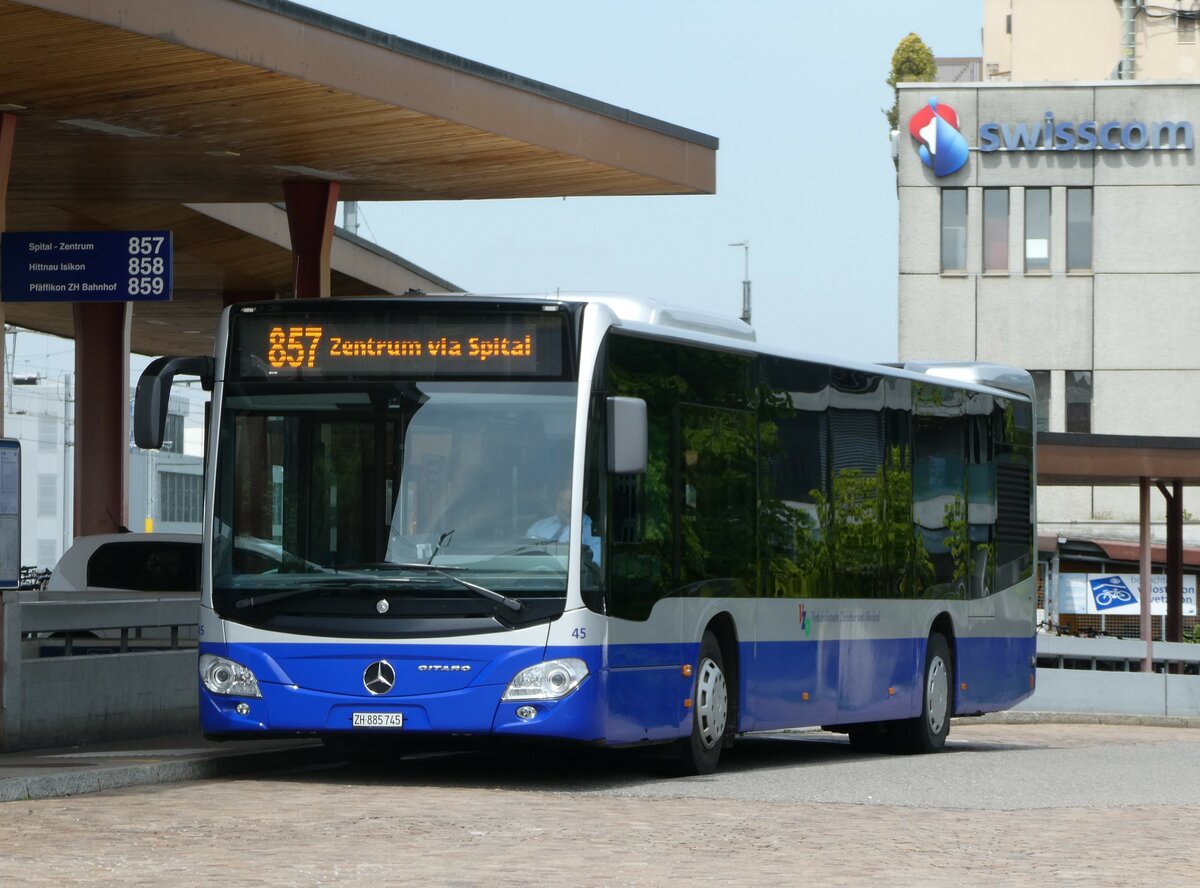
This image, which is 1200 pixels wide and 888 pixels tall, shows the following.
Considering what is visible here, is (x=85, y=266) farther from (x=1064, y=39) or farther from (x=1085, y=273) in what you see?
(x=1064, y=39)

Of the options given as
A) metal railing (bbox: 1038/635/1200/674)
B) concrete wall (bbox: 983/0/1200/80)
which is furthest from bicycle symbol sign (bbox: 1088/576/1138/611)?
concrete wall (bbox: 983/0/1200/80)

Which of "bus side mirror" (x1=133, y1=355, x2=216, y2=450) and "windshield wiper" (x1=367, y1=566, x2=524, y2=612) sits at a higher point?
"bus side mirror" (x1=133, y1=355, x2=216, y2=450)

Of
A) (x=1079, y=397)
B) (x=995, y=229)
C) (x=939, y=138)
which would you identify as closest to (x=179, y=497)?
(x=995, y=229)

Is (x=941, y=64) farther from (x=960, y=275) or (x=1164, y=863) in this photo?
(x=1164, y=863)

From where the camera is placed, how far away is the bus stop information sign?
16.8m

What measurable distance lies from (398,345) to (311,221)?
24.4 ft

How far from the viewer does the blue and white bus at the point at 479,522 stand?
1337 centimetres

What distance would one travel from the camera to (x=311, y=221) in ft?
69.2

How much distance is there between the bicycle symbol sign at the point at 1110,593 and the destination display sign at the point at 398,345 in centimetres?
2905

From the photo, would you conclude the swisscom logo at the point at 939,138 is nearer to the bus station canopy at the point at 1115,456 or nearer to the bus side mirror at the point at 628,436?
the bus station canopy at the point at 1115,456

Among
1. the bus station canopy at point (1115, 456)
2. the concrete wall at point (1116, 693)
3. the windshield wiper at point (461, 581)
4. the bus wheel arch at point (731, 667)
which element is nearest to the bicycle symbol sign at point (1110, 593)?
the bus station canopy at point (1115, 456)

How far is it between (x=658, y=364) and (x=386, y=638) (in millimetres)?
2458

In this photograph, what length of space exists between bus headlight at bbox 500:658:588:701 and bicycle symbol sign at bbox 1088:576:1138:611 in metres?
29.3

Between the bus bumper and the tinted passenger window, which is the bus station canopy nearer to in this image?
the tinted passenger window
